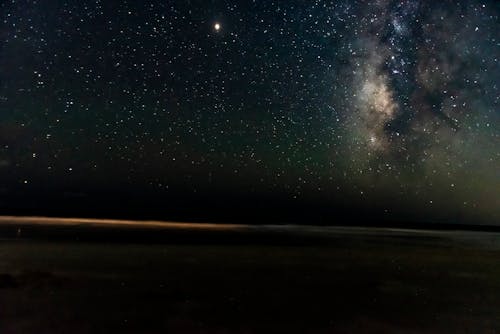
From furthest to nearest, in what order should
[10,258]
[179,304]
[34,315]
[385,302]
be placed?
[10,258], [385,302], [179,304], [34,315]

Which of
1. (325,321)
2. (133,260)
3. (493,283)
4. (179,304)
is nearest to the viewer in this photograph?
(325,321)

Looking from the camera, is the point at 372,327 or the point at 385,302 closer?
the point at 372,327

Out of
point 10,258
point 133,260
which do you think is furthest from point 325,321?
point 10,258

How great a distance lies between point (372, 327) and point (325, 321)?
1.05 metres

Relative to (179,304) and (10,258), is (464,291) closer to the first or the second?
(179,304)

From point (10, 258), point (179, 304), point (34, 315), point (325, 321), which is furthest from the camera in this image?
point (10, 258)

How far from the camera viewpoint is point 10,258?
61.7 feet

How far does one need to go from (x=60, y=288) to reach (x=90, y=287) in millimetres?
825

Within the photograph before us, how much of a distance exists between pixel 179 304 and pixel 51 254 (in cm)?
1251

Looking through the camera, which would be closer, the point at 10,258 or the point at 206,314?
the point at 206,314

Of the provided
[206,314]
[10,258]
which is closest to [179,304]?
[206,314]

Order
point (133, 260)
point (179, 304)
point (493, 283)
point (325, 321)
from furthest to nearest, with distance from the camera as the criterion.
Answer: point (133, 260) < point (493, 283) < point (179, 304) < point (325, 321)

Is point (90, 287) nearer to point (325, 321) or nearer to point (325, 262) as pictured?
point (325, 321)

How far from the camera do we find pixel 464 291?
15.3m
